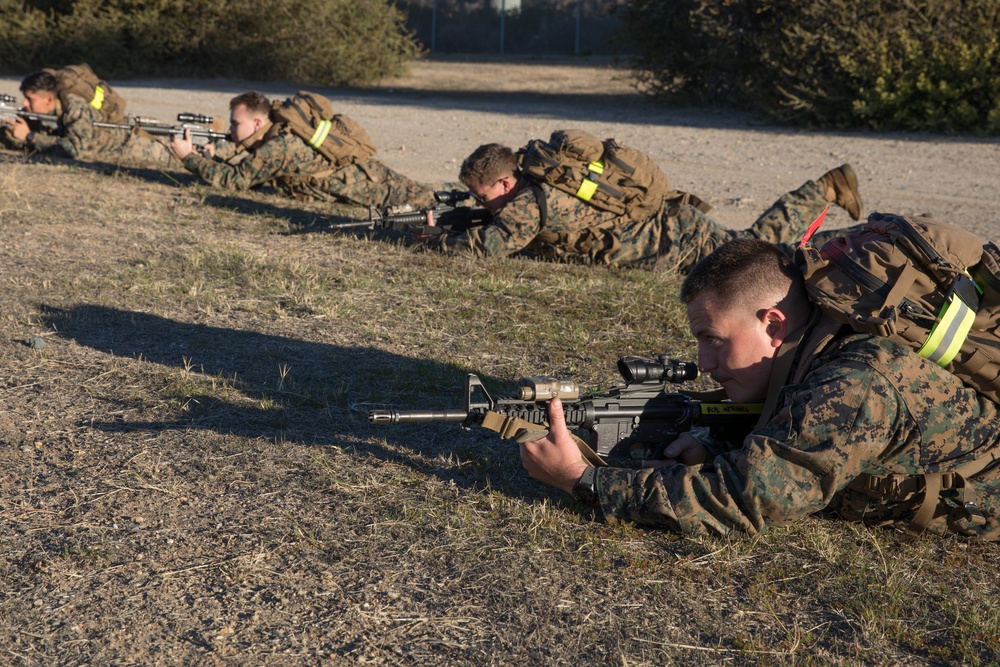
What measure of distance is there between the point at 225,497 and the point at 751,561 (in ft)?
6.50

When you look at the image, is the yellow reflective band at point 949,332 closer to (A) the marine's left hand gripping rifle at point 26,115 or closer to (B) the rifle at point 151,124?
(B) the rifle at point 151,124

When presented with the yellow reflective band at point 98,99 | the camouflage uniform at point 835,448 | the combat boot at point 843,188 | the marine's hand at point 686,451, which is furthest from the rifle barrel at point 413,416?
the yellow reflective band at point 98,99

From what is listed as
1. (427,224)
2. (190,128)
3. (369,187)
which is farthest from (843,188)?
(190,128)

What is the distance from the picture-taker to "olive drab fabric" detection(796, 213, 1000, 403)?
3230 millimetres

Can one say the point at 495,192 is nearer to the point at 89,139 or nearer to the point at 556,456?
the point at 556,456

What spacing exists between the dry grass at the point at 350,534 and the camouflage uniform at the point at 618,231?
1.14m

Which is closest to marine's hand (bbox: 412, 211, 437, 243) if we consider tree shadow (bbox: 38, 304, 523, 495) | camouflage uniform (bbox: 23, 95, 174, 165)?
tree shadow (bbox: 38, 304, 523, 495)

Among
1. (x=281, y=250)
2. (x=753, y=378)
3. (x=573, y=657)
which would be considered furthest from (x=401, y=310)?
(x=573, y=657)

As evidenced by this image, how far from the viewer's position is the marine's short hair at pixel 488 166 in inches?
283

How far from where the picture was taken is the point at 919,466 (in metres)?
3.35

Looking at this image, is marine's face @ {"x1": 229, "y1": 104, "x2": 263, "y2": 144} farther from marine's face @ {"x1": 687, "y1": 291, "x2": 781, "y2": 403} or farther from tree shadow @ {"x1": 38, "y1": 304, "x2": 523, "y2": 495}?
marine's face @ {"x1": 687, "y1": 291, "x2": 781, "y2": 403}

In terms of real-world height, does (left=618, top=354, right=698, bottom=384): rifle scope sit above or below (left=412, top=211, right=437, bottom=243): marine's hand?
above

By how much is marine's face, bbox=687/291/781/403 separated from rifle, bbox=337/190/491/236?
4475 mm

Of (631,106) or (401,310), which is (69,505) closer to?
(401,310)
